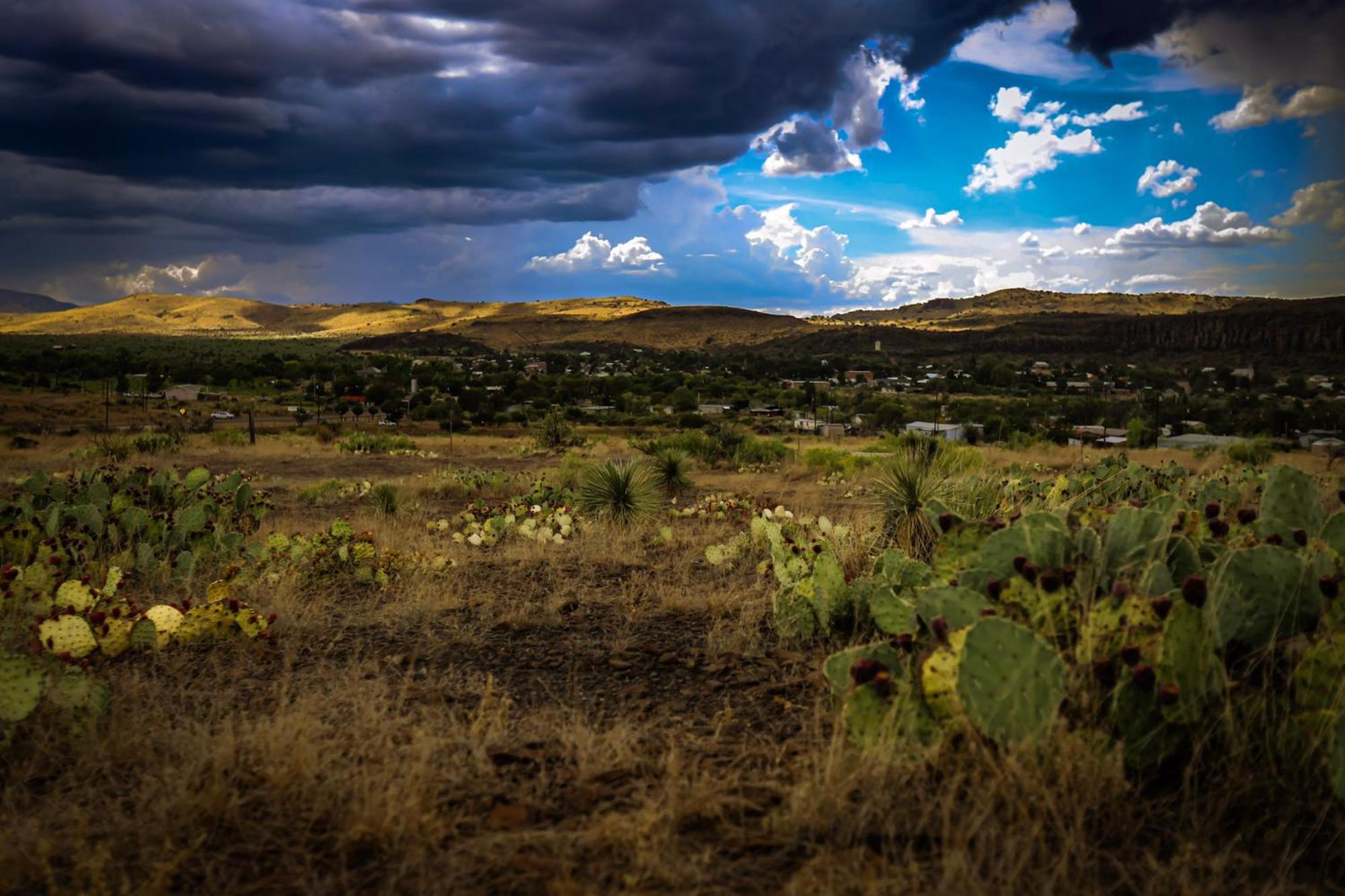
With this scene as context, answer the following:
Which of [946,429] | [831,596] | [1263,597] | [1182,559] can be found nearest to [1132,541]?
[1182,559]

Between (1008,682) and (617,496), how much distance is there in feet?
32.3

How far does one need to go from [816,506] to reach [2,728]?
1245 cm

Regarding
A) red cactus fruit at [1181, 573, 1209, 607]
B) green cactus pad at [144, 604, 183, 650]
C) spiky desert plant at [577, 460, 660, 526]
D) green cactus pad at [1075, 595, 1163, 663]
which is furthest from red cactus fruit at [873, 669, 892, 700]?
spiky desert plant at [577, 460, 660, 526]

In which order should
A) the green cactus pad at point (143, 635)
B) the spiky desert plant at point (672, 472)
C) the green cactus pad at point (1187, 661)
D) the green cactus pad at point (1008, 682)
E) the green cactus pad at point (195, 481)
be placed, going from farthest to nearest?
the spiky desert plant at point (672, 472) < the green cactus pad at point (195, 481) < the green cactus pad at point (143, 635) < the green cactus pad at point (1187, 661) < the green cactus pad at point (1008, 682)

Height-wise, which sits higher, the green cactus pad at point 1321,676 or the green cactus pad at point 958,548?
the green cactus pad at point 958,548

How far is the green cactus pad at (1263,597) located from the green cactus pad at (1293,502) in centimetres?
136

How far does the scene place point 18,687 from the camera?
4.55 metres

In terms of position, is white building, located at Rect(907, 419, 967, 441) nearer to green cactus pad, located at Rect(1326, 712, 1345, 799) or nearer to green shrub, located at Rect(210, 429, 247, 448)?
green shrub, located at Rect(210, 429, 247, 448)

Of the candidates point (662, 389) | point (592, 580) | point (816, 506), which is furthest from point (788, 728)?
point (662, 389)

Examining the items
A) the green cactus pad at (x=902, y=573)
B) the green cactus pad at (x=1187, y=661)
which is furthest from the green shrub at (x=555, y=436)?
the green cactus pad at (x=1187, y=661)

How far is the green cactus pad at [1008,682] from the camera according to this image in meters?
3.68

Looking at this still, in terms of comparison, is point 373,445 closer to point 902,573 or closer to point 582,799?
point 902,573

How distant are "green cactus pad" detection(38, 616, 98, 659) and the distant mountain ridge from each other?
89137 mm

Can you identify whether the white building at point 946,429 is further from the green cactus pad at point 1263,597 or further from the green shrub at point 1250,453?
the green cactus pad at point 1263,597
